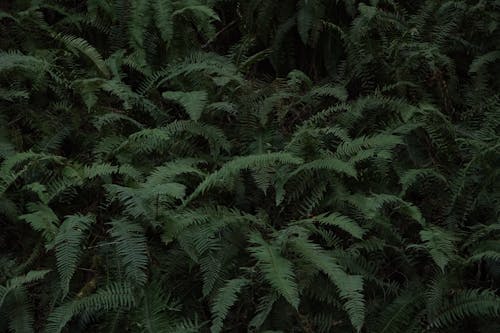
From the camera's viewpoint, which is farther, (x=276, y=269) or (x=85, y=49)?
(x=85, y=49)

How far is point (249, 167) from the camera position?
13.5ft

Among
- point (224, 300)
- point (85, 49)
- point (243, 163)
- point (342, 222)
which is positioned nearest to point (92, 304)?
point (224, 300)

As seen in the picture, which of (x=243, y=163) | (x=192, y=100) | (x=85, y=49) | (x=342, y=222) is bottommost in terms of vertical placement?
(x=342, y=222)

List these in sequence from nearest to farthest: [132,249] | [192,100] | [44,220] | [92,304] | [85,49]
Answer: [92,304]
[132,249]
[44,220]
[192,100]
[85,49]

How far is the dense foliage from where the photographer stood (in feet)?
11.5

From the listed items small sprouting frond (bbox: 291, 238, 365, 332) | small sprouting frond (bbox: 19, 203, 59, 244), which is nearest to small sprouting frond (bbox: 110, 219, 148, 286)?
small sprouting frond (bbox: 19, 203, 59, 244)

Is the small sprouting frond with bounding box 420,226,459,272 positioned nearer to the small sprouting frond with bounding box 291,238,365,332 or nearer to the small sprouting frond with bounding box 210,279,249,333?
the small sprouting frond with bounding box 291,238,365,332

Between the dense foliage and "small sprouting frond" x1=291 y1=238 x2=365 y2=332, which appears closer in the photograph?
"small sprouting frond" x1=291 y1=238 x2=365 y2=332

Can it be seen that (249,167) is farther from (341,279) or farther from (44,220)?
(44,220)

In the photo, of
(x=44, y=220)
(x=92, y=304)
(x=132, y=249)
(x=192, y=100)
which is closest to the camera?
(x=92, y=304)

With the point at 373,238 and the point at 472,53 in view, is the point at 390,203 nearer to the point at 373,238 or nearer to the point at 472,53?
the point at 373,238

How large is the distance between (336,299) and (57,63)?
10.3 feet

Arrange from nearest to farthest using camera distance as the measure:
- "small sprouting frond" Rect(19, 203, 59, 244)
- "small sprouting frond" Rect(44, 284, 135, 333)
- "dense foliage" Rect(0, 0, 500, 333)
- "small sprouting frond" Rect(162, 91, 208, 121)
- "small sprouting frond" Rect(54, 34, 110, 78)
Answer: "small sprouting frond" Rect(44, 284, 135, 333)
"dense foliage" Rect(0, 0, 500, 333)
"small sprouting frond" Rect(19, 203, 59, 244)
"small sprouting frond" Rect(162, 91, 208, 121)
"small sprouting frond" Rect(54, 34, 110, 78)

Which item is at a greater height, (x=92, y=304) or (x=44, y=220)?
(x=44, y=220)
